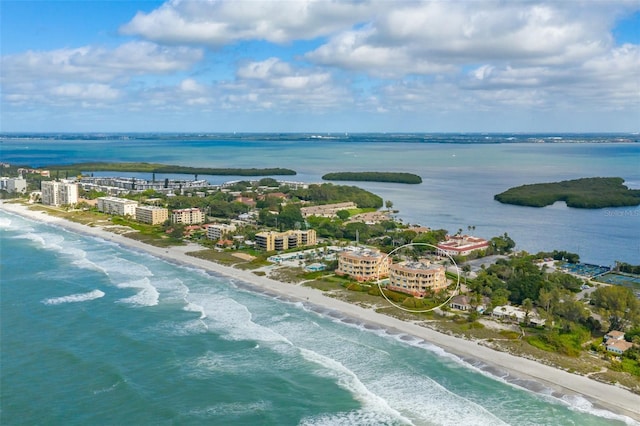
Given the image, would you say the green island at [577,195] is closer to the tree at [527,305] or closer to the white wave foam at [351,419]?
the tree at [527,305]

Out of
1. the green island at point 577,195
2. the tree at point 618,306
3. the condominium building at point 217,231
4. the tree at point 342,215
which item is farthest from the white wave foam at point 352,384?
the green island at point 577,195

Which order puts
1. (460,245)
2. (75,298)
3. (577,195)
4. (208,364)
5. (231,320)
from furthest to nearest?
(577,195) < (460,245) < (75,298) < (231,320) < (208,364)

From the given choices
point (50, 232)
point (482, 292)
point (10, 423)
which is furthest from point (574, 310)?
point (50, 232)

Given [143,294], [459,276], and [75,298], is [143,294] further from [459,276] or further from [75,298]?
[459,276]

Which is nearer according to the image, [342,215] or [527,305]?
[527,305]

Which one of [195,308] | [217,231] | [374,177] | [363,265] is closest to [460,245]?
[363,265]

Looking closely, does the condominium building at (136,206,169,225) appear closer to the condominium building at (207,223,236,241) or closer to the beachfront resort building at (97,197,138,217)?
the beachfront resort building at (97,197,138,217)
